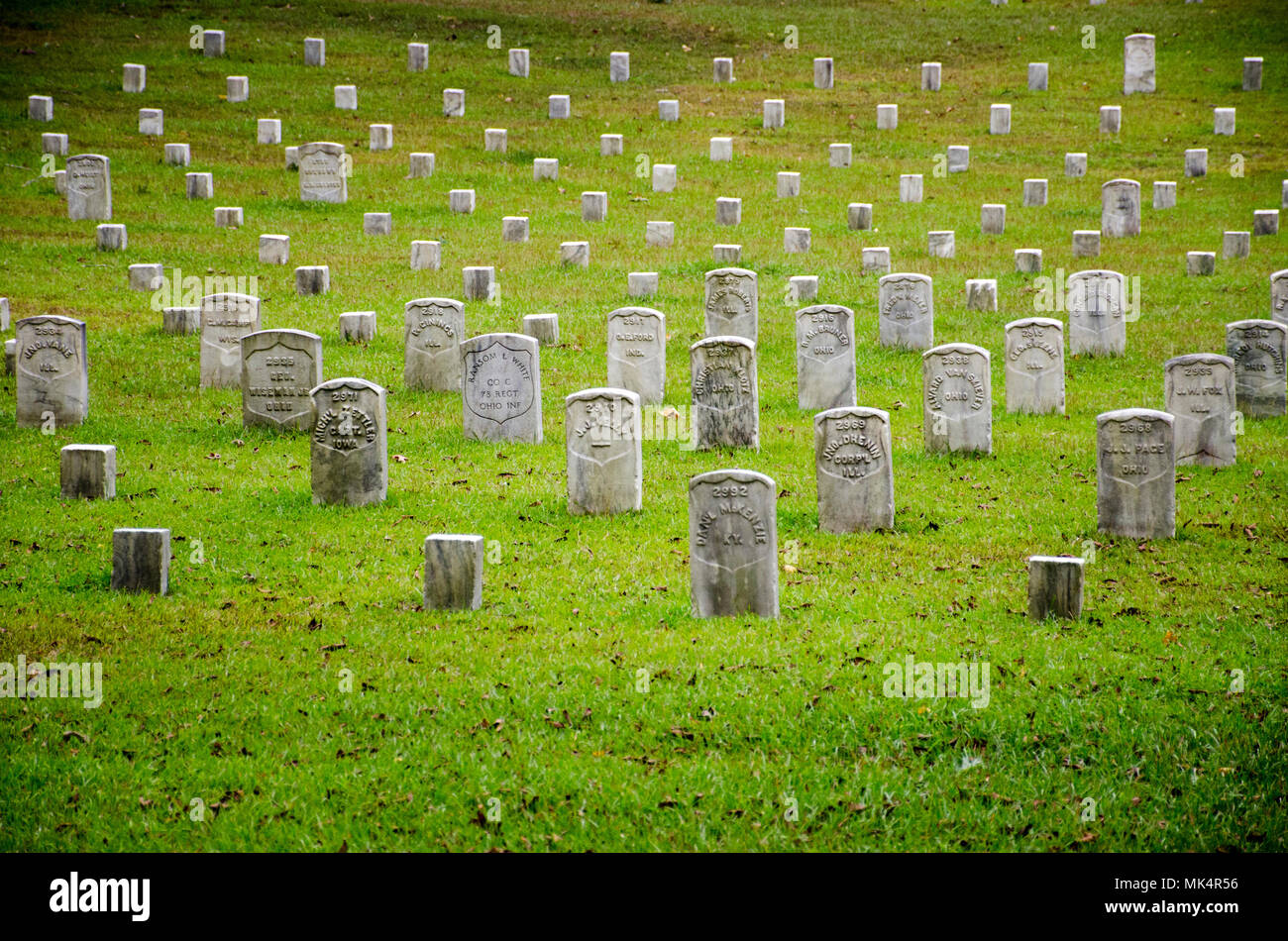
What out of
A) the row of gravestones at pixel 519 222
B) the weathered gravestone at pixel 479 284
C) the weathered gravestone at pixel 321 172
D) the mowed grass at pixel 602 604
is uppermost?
the weathered gravestone at pixel 321 172

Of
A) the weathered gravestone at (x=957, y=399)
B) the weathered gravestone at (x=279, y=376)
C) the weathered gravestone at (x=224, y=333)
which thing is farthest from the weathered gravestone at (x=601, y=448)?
the weathered gravestone at (x=224, y=333)

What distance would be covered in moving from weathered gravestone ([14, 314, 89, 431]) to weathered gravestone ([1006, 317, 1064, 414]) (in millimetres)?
9460

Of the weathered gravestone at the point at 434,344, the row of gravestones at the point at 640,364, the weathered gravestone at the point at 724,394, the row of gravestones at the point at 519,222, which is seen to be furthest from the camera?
the row of gravestones at the point at 519,222

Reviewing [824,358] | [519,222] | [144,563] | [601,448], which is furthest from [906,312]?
[144,563]

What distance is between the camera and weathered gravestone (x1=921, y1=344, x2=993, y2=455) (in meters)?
13.6

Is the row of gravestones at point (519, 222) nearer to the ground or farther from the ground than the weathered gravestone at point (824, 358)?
farther from the ground

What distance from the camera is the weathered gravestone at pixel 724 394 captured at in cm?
1399

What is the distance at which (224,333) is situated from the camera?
656 inches

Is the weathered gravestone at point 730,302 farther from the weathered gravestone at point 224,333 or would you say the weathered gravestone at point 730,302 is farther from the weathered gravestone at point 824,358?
the weathered gravestone at point 224,333

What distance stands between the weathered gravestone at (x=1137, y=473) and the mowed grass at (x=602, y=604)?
26cm

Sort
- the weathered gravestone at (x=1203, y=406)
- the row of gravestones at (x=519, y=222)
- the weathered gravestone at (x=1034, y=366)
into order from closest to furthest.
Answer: the weathered gravestone at (x=1203, y=406)
the weathered gravestone at (x=1034, y=366)
the row of gravestones at (x=519, y=222)

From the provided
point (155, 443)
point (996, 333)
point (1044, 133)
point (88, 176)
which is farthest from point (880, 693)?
point (1044, 133)

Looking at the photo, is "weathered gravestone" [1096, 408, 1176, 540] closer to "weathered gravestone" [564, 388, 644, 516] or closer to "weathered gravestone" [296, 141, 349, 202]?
"weathered gravestone" [564, 388, 644, 516]

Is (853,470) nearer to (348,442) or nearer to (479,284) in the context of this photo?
(348,442)
